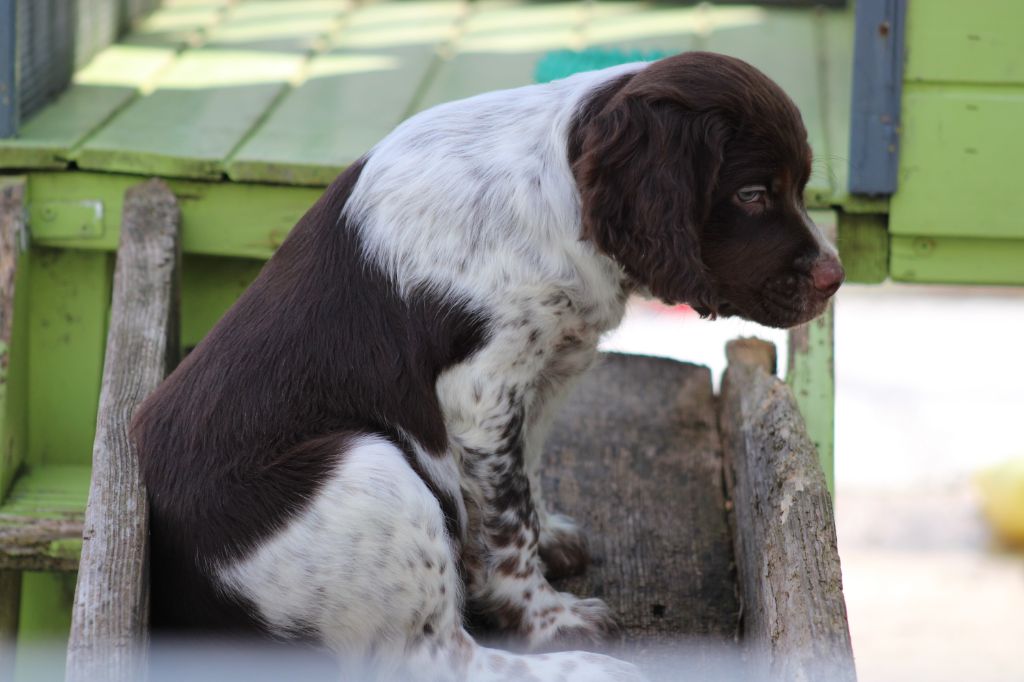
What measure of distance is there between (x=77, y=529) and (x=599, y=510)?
1.55m

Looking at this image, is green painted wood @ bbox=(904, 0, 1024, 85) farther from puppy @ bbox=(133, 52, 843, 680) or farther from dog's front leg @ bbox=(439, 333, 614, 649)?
dog's front leg @ bbox=(439, 333, 614, 649)

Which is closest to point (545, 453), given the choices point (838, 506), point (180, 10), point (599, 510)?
point (599, 510)

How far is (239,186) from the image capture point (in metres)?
4.29

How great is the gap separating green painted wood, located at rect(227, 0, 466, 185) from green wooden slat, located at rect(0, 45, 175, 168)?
58cm

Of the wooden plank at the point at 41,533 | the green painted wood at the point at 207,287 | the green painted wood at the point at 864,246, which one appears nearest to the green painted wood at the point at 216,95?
the green painted wood at the point at 207,287

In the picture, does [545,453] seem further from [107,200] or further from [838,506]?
[838,506]

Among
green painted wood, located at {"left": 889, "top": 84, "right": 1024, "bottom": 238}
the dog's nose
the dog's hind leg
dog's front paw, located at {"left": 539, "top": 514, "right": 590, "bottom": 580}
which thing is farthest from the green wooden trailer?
the dog's hind leg

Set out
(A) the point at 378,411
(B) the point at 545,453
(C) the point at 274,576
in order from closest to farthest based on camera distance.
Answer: (C) the point at 274,576
(A) the point at 378,411
(B) the point at 545,453

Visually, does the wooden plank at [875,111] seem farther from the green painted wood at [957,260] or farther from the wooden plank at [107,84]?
the wooden plank at [107,84]

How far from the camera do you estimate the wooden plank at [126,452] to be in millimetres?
2547

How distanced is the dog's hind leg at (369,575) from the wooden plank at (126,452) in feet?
0.72

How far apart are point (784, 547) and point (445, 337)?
85cm

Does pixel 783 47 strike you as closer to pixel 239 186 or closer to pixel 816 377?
pixel 816 377

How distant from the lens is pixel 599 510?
3830mm
